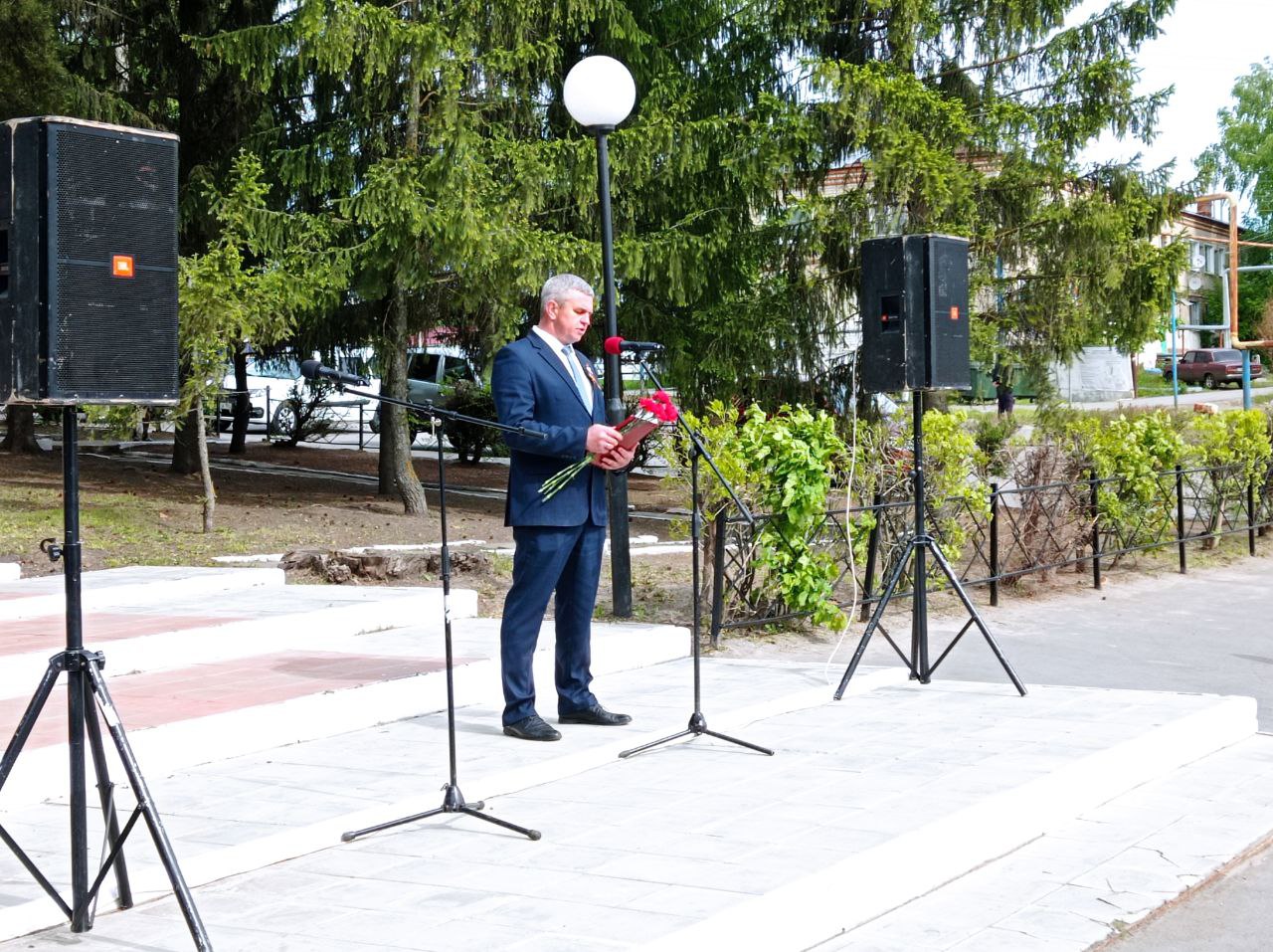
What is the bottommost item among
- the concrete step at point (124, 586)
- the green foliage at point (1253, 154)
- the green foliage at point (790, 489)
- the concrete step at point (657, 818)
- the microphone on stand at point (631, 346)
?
the concrete step at point (657, 818)

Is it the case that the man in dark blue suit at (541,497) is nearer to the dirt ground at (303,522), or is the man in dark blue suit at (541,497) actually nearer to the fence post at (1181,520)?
the dirt ground at (303,522)

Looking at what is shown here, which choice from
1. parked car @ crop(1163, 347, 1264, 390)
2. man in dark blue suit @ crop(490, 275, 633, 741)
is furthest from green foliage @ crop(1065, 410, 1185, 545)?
parked car @ crop(1163, 347, 1264, 390)

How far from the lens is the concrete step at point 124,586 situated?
975 cm

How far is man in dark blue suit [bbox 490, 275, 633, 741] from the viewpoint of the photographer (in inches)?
263

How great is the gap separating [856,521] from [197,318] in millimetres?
6846

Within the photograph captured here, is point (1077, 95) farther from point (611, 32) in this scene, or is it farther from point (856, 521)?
point (856, 521)

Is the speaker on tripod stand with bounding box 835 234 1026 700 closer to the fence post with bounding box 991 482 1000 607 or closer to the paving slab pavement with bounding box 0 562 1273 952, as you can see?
the paving slab pavement with bounding box 0 562 1273 952

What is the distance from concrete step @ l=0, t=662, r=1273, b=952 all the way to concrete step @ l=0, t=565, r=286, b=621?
359cm

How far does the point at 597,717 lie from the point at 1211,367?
190 feet

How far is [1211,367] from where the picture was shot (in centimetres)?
5981

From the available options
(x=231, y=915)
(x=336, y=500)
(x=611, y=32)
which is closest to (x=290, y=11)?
(x=611, y=32)

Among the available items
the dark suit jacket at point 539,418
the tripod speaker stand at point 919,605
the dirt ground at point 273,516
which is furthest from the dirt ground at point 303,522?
the dark suit jacket at point 539,418

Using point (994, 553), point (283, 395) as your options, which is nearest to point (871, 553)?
point (994, 553)

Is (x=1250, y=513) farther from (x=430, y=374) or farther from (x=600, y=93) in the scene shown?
(x=430, y=374)
